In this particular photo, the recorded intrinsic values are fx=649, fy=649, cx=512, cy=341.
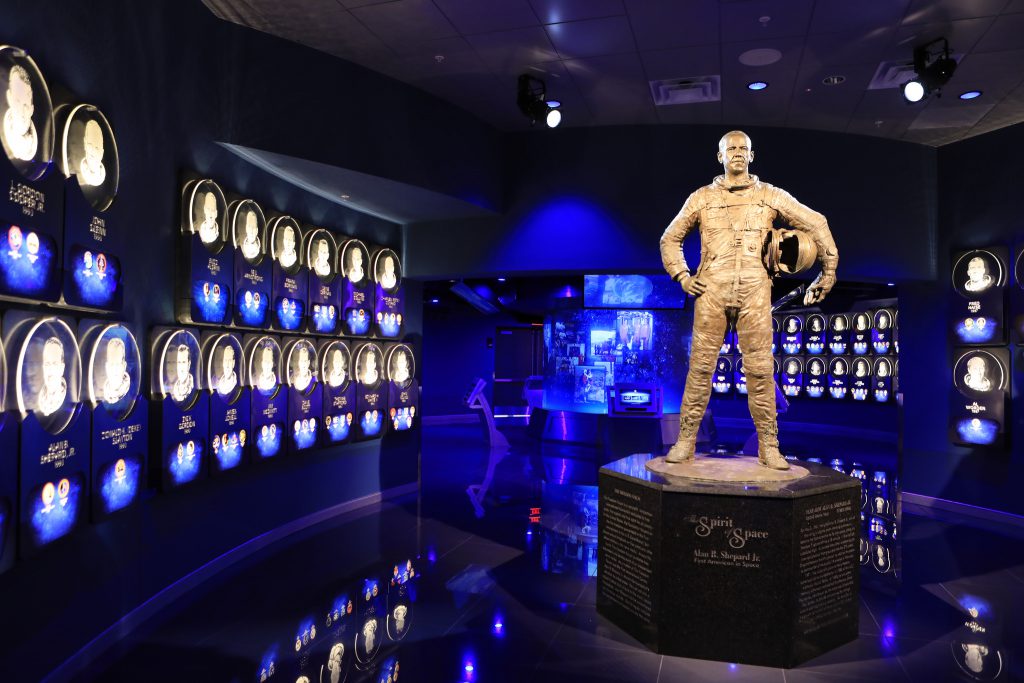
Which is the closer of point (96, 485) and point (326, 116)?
point (96, 485)

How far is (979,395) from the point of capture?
6.80m

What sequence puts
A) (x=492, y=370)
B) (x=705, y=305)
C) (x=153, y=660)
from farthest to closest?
(x=492, y=370), (x=705, y=305), (x=153, y=660)

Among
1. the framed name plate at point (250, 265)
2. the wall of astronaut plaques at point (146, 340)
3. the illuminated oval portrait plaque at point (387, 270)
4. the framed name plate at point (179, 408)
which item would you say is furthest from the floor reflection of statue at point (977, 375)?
the framed name plate at point (179, 408)

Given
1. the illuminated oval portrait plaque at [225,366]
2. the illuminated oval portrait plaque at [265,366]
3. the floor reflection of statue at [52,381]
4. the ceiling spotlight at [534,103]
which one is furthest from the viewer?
the ceiling spotlight at [534,103]

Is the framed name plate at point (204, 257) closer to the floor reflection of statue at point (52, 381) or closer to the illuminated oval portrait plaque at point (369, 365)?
the floor reflection of statue at point (52, 381)

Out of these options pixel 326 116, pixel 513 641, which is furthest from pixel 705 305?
pixel 326 116

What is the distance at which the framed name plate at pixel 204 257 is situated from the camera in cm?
450

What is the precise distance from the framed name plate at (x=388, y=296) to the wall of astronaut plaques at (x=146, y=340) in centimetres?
2

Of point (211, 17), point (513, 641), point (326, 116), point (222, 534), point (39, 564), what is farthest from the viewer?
point (326, 116)

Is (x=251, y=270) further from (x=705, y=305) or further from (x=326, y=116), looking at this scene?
(x=705, y=305)

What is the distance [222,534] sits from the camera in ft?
16.4

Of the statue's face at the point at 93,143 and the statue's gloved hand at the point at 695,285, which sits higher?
the statue's face at the point at 93,143

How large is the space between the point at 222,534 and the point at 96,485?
164 centimetres

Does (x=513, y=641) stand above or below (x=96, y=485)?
below
